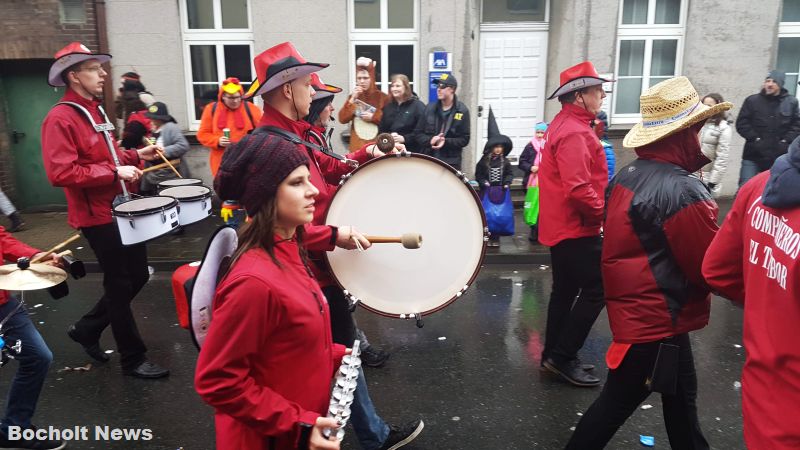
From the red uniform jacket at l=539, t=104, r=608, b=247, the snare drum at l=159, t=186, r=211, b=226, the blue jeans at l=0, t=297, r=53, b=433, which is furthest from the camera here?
the snare drum at l=159, t=186, r=211, b=226

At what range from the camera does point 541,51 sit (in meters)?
10.5

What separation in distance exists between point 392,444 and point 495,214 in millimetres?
4227

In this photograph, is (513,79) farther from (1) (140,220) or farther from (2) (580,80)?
(1) (140,220)

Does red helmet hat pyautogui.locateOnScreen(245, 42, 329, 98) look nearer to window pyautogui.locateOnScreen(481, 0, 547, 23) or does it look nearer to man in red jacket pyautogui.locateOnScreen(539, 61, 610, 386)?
man in red jacket pyautogui.locateOnScreen(539, 61, 610, 386)

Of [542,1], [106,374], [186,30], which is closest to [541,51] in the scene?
[542,1]

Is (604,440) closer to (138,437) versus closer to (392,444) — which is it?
(392,444)

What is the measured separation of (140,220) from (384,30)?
22.5ft

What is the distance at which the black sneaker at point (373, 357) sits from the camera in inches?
182

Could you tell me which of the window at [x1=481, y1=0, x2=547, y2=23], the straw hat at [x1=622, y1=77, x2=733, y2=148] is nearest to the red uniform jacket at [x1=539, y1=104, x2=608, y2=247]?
the straw hat at [x1=622, y1=77, x2=733, y2=148]

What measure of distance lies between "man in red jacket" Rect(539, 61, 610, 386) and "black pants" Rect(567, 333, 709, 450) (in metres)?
1.28

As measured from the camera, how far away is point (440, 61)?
969cm

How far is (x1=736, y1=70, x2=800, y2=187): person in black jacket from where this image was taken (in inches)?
306

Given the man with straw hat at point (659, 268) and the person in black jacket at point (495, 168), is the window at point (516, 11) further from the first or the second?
the man with straw hat at point (659, 268)

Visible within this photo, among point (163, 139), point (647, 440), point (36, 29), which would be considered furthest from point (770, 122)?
point (36, 29)
